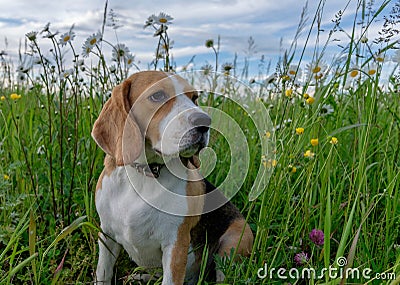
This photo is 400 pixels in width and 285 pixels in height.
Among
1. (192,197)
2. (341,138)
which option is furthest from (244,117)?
(192,197)

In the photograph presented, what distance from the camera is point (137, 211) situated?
7.75 ft

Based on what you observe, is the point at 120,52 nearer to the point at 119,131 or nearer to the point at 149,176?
the point at 119,131

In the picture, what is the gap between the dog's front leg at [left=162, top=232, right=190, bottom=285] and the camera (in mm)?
2369

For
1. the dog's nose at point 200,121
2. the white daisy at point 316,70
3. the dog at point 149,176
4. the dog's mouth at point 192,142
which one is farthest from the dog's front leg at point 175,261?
the white daisy at point 316,70

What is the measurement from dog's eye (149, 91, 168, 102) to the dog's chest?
0.39 metres

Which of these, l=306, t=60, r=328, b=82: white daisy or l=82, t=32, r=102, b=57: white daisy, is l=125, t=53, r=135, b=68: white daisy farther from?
l=306, t=60, r=328, b=82: white daisy

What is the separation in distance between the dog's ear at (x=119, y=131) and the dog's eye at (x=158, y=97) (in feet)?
0.49

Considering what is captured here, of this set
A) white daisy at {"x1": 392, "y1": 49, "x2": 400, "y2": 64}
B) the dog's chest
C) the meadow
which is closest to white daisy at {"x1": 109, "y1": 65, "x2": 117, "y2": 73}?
the meadow

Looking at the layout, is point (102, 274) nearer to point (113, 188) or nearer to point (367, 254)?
point (113, 188)

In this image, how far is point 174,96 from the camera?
2393 millimetres

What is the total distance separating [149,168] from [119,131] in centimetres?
25

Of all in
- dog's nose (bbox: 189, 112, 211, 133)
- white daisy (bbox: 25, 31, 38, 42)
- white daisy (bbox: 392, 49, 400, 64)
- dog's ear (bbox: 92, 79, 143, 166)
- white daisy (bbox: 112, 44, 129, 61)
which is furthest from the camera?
white daisy (bbox: 112, 44, 129, 61)

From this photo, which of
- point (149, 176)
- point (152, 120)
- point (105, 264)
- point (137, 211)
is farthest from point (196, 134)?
point (105, 264)

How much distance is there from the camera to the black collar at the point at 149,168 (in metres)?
2.37
